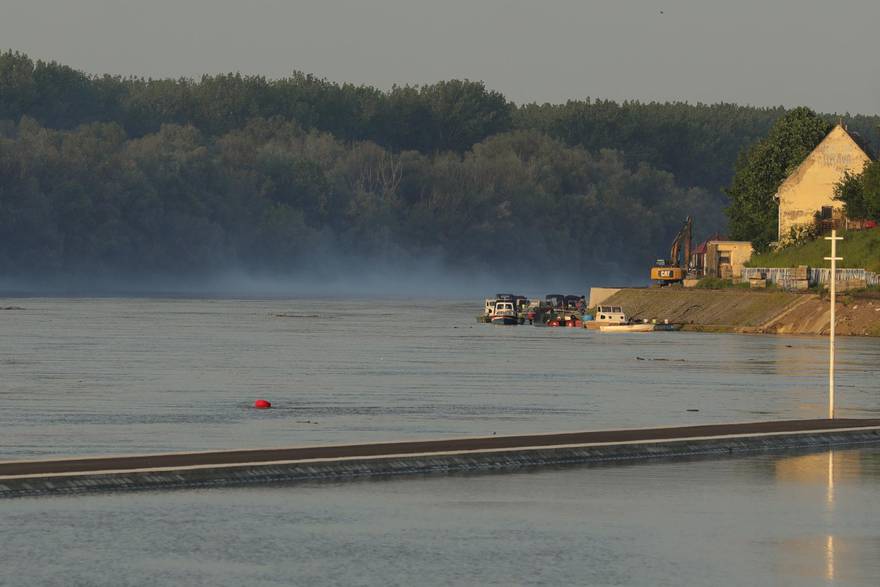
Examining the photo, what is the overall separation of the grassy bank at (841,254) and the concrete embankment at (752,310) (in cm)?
426

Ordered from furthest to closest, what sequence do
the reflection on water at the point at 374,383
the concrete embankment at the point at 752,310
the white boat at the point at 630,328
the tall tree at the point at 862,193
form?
1. the tall tree at the point at 862,193
2. the white boat at the point at 630,328
3. the concrete embankment at the point at 752,310
4. the reflection on water at the point at 374,383

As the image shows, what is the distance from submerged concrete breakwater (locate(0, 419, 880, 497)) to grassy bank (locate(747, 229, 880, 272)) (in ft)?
270

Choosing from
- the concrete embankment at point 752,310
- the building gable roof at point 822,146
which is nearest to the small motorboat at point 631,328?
the concrete embankment at point 752,310

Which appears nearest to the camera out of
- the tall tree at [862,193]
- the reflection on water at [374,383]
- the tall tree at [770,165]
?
the reflection on water at [374,383]

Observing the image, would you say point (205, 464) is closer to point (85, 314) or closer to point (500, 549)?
point (500, 549)

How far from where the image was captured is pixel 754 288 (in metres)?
134

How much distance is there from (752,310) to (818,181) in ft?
78.4

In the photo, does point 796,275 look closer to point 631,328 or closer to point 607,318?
point 631,328

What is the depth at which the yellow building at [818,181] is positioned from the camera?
475 feet

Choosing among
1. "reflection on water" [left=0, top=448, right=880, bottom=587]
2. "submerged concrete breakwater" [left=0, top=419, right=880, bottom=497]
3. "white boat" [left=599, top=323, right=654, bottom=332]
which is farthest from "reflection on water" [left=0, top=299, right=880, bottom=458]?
"reflection on water" [left=0, top=448, right=880, bottom=587]

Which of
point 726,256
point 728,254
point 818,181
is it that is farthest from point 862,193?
point 726,256

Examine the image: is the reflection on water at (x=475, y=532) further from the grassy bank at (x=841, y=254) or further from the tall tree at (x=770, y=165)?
the tall tree at (x=770, y=165)

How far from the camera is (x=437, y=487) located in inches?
1281

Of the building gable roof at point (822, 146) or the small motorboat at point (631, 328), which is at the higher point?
the building gable roof at point (822, 146)
